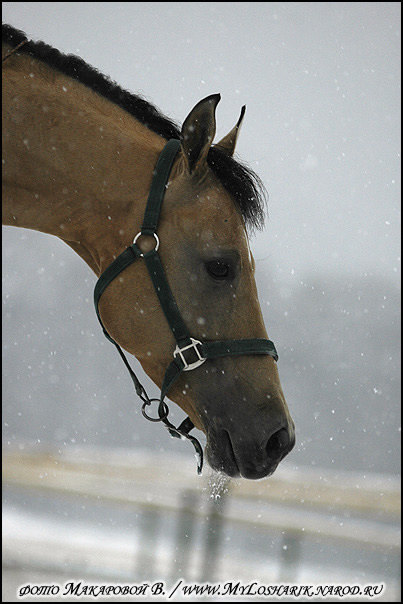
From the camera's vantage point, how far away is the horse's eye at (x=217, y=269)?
130 cm

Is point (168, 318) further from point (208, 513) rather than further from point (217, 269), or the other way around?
point (208, 513)

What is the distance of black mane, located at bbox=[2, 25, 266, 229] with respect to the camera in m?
1.39

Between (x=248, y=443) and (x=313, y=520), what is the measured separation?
197 centimetres

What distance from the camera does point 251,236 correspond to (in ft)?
4.91

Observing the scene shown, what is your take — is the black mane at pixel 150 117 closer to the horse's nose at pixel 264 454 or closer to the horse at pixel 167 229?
the horse at pixel 167 229

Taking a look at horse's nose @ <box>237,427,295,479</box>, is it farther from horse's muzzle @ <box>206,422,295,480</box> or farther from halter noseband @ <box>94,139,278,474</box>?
halter noseband @ <box>94,139,278,474</box>

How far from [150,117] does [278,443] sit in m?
0.92

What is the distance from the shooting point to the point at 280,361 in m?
7.67

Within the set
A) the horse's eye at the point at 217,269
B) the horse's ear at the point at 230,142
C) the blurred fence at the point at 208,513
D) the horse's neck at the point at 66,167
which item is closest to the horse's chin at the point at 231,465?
the horse's eye at the point at 217,269

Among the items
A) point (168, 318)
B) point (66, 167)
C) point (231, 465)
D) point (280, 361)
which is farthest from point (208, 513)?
point (280, 361)

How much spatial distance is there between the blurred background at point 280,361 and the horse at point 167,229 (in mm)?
226

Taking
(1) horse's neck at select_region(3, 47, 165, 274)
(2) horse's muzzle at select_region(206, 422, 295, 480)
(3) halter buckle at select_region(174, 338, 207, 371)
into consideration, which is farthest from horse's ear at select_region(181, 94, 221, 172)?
(2) horse's muzzle at select_region(206, 422, 295, 480)

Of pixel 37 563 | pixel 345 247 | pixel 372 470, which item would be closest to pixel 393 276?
pixel 345 247

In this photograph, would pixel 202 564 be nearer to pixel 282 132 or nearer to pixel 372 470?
pixel 372 470
